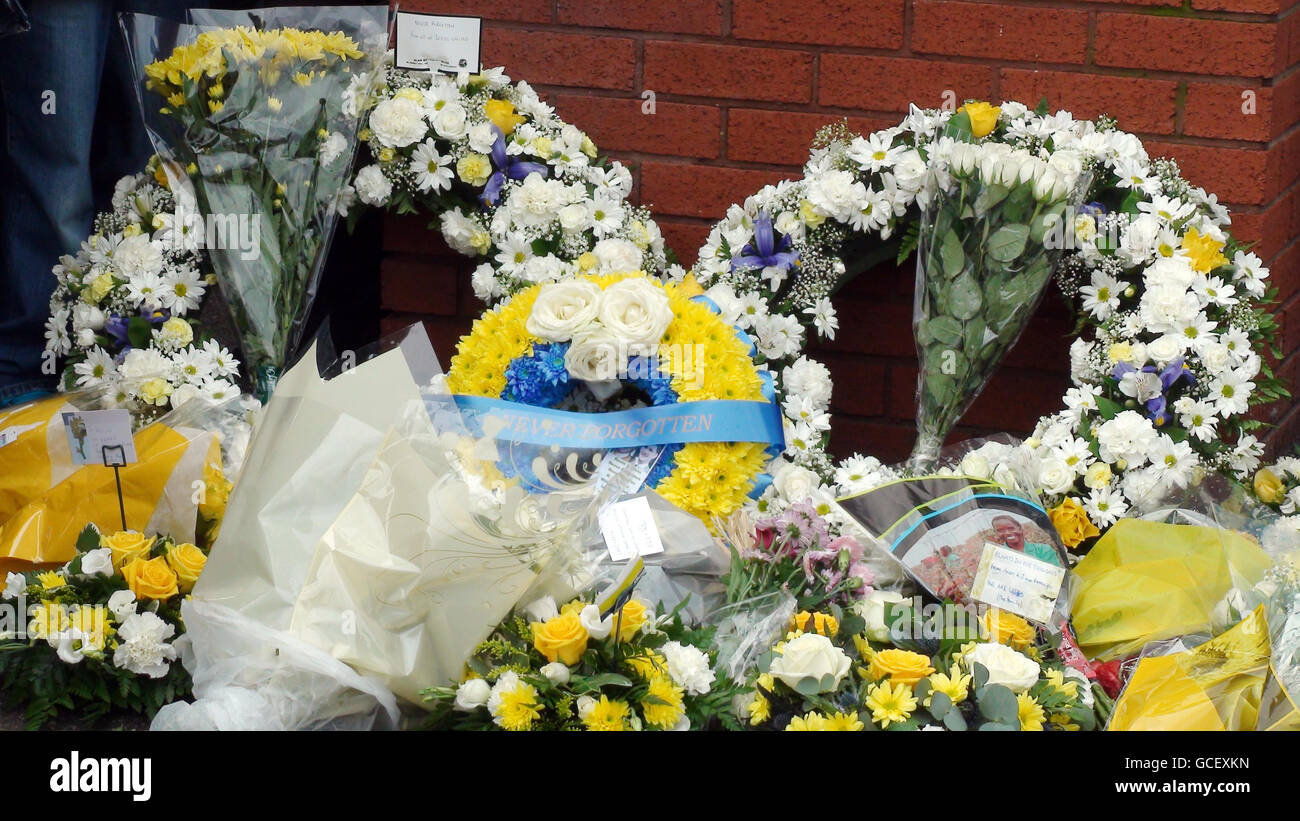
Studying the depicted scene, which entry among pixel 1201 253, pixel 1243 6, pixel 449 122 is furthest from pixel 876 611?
pixel 1243 6

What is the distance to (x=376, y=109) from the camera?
2.70 metres

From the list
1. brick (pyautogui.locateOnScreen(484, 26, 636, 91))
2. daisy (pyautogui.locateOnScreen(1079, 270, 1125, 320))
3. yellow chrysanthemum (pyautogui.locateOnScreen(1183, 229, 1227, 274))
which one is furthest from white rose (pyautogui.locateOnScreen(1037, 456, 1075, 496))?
brick (pyautogui.locateOnScreen(484, 26, 636, 91))

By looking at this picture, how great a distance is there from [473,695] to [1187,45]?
2.08 meters

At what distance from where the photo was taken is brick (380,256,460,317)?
3.14 m

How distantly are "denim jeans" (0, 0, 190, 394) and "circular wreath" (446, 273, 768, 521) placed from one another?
49.9 inches

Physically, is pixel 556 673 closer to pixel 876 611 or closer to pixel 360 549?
pixel 360 549

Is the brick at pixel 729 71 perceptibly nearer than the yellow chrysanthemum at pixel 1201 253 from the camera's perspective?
No

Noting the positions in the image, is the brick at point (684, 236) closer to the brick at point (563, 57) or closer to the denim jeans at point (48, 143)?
the brick at point (563, 57)

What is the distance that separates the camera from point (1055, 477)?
7.45ft

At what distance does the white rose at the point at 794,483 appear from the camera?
217cm

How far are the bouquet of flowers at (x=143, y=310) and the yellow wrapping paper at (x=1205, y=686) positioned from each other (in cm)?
173

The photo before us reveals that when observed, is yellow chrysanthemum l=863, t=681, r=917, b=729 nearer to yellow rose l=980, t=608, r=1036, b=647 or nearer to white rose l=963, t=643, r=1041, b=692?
white rose l=963, t=643, r=1041, b=692

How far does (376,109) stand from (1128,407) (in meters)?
1.65

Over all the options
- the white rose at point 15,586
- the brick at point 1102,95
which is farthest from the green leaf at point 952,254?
the white rose at point 15,586
